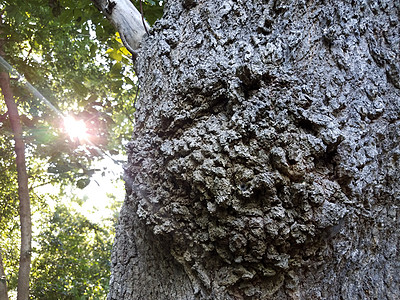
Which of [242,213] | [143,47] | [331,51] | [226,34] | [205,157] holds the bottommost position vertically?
[242,213]

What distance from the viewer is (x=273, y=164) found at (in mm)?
666

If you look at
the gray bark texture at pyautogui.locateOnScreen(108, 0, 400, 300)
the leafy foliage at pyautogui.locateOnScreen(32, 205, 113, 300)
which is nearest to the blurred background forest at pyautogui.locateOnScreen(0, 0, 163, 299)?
the leafy foliage at pyautogui.locateOnScreen(32, 205, 113, 300)

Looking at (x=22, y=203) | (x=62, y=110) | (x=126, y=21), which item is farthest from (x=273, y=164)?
(x=62, y=110)

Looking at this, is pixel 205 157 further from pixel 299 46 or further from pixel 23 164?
pixel 23 164

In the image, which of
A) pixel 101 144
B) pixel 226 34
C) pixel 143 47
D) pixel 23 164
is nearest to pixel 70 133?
pixel 101 144

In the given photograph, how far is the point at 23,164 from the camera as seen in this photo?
2.55m

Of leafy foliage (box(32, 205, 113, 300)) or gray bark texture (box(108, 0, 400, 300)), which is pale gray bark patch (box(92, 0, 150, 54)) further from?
leafy foliage (box(32, 205, 113, 300))

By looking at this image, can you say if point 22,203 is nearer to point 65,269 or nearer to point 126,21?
point 65,269

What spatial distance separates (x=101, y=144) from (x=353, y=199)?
2.19m

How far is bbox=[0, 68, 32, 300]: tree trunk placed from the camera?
7.68 feet

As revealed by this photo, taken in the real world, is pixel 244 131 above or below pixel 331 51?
below

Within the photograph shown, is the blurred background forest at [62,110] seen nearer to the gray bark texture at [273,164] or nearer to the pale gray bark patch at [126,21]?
the pale gray bark patch at [126,21]

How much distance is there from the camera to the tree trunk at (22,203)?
7.68ft

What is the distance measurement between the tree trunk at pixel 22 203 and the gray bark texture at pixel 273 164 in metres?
2.09
